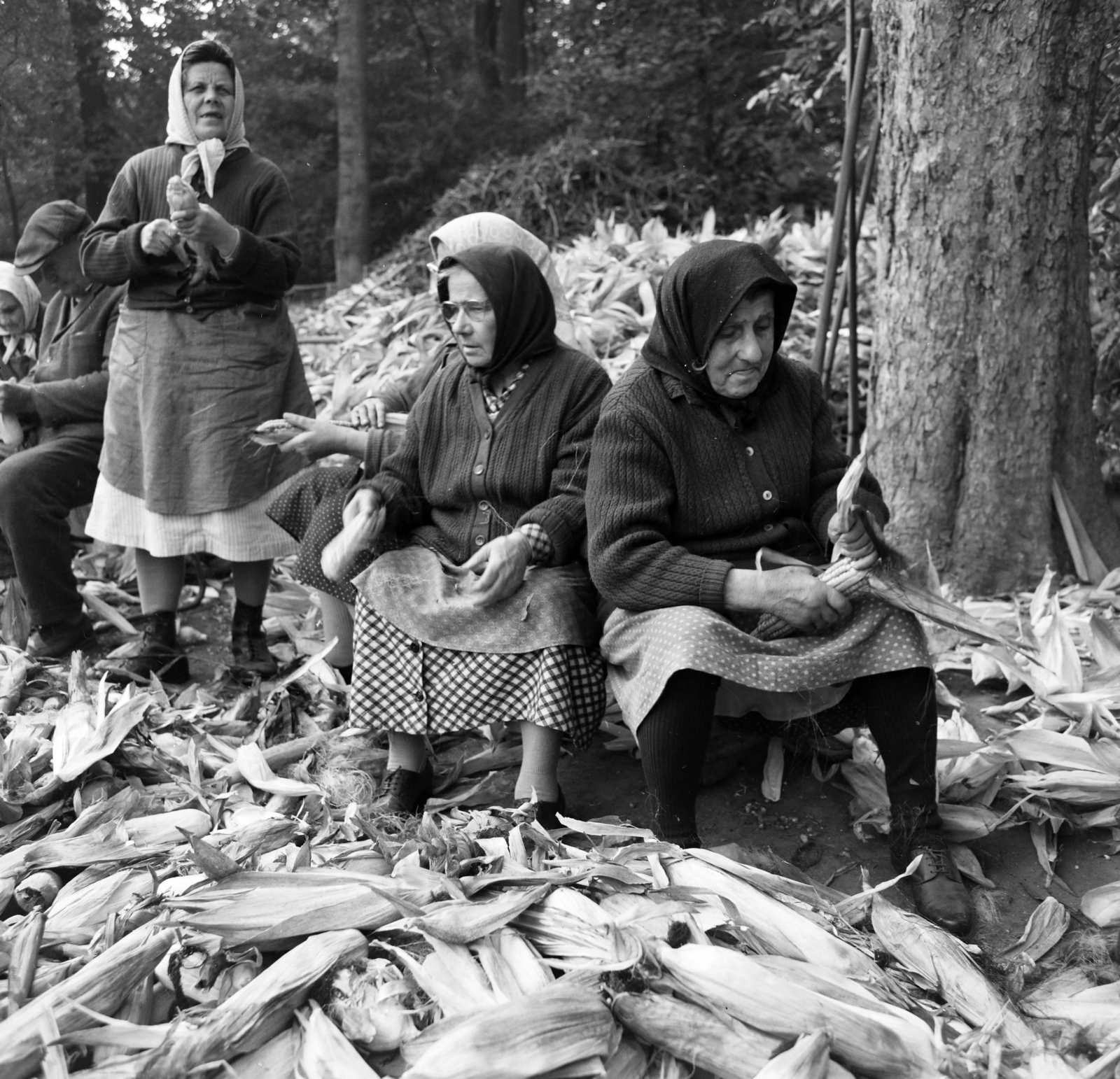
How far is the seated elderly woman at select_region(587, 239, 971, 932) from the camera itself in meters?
2.28

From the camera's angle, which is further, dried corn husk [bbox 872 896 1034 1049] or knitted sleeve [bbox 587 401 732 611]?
knitted sleeve [bbox 587 401 732 611]

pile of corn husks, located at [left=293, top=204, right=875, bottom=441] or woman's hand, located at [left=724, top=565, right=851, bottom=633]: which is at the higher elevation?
pile of corn husks, located at [left=293, top=204, right=875, bottom=441]

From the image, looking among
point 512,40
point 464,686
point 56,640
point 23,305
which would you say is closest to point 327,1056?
point 464,686

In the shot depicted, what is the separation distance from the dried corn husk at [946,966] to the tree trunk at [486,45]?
14752 mm

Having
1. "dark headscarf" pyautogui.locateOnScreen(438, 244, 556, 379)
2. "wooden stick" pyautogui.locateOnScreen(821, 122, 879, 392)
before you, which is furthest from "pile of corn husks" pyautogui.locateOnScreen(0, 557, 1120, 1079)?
"wooden stick" pyautogui.locateOnScreen(821, 122, 879, 392)

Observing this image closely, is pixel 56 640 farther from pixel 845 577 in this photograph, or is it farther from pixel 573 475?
pixel 845 577

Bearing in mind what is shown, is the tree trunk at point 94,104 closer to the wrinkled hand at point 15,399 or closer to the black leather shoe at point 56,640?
the wrinkled hand at point 15,399

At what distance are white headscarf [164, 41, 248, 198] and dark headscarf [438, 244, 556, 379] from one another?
1.04 meters

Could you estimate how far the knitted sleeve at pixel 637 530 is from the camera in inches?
91.9

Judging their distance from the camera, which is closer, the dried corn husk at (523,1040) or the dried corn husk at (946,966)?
the dried corn husk at (523,1040)

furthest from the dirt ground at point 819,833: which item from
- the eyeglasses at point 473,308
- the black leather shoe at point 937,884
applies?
the eyeglasses at point 473,308

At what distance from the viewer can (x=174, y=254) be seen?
345 centimetres

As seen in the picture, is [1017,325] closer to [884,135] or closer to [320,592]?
[884,135]

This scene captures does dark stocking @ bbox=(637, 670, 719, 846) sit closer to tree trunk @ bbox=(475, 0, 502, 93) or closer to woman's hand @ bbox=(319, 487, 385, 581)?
woman's hand @ bbox=(319, 487, 385, 581)
